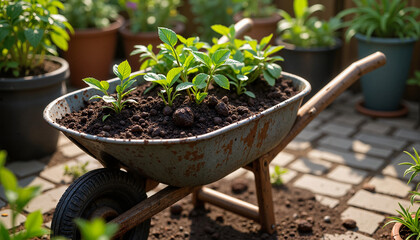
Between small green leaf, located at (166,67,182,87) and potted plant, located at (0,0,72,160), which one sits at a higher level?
small green leaf, located at (166,67,182,87)

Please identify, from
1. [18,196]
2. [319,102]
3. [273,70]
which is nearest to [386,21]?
[319,102]

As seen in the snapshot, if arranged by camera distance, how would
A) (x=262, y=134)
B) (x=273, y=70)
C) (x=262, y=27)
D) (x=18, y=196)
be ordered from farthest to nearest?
(x=262, y=27) < (x=273, y=70) < (x=262, y=134) < (x=18, y=196)

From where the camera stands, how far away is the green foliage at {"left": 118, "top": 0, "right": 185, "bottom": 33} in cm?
475

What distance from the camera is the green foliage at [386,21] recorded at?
3770 millimetres

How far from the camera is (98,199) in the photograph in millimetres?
1931

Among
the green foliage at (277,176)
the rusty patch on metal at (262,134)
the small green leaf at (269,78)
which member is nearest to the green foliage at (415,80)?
the green foliage at (277,176)

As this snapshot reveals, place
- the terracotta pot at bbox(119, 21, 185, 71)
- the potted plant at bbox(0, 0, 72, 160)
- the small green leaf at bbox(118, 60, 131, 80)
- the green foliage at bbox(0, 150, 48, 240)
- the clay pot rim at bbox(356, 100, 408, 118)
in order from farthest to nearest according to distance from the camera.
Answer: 1. the terracotta pot at bbox(119, 21, 185, 71)
2. the clay pot rim at bbox(356, 100, 408, 118)
3. the potted plant at bbox(0, 0, 72, 160)
4. the small green leaf at bbox(118, 60, 131, 80)
5. the green foliage at bbox(0, 150, 48, 240)

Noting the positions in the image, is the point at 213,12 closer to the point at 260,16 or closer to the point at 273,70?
the point at 260,16

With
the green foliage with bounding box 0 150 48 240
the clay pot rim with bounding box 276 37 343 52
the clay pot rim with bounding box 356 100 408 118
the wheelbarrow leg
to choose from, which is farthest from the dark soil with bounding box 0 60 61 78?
the clay pot rim with bounding box 356 100 408 118

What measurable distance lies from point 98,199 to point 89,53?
2871 mm

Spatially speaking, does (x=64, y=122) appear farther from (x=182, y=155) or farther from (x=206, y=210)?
(x=206, y=210)

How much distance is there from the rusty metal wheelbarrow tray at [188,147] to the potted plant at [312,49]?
6.54 ft

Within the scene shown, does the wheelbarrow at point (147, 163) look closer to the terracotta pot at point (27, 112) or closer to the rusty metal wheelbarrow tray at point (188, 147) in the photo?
the rusty metal wheelbarrow tray at point (188, 147)

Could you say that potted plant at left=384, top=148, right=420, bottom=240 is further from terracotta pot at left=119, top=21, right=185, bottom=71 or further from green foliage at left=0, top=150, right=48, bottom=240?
terracotta pot at left=119, top=21, right=185, bottom=71
